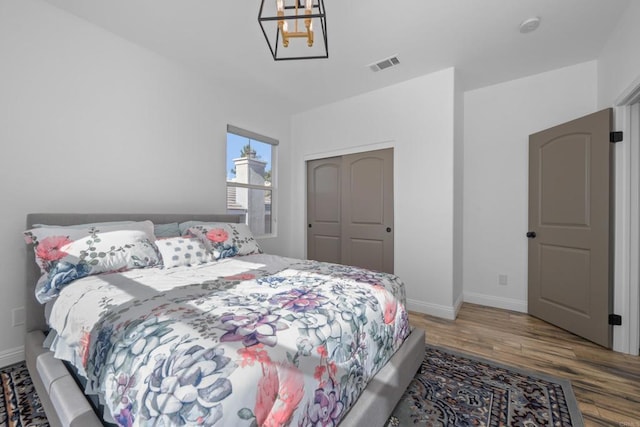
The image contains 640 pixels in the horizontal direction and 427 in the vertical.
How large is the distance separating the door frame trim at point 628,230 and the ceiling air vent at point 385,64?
1902 mm

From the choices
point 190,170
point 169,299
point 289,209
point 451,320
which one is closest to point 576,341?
point 451,320

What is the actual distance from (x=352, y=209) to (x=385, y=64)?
6.02 ft

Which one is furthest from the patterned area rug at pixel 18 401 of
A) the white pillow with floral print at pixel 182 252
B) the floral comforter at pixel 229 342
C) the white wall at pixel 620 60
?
the white wall at pixel 620 60

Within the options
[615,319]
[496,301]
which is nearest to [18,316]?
[496,301]

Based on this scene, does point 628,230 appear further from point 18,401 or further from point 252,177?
point 18,401

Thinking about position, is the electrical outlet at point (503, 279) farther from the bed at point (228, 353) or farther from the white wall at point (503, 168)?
the bed at point (228, 353)

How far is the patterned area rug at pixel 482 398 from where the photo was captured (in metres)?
1.46

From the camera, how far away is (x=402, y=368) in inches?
58.9

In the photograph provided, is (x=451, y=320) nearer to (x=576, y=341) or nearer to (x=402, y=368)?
(x=576, y=341)

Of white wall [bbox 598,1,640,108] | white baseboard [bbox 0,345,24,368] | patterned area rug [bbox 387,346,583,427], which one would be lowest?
patterned area rug [bbox 387,346,583,427]

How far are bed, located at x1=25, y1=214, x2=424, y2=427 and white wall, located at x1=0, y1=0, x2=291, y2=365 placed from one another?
0.74 ft

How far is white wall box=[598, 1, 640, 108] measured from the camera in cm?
198

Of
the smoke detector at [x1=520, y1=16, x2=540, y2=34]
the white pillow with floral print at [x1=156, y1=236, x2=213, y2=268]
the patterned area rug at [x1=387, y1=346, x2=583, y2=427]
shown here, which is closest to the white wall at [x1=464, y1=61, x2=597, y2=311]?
the smoke detector at [x1=520, y1=16, x2=540, y2=34]

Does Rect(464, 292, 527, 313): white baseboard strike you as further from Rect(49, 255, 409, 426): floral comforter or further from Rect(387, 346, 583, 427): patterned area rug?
Rect(49, 255, 409, 426): floral comforter
